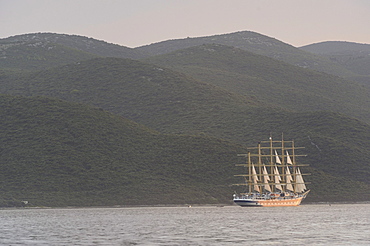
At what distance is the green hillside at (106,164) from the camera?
145750 millimetres

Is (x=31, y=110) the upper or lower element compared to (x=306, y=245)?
upper

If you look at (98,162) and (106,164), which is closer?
(98,162)

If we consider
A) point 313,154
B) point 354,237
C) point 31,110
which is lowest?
point 354,237

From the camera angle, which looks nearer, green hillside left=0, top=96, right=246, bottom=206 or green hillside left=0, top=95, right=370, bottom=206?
green hillside left=0, top=96, right=246, bottom=206

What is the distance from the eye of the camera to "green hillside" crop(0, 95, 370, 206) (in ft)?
478

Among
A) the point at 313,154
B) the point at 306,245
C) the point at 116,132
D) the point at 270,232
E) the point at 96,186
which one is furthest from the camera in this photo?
the point at 313,154

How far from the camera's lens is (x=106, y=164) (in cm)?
15588

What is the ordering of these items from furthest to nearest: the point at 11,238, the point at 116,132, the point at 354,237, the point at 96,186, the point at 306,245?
the point at 116,132
the point at 96,186
the point at 11,238
the point at 354,237
the point at 306,245

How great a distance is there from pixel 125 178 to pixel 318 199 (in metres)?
44.5

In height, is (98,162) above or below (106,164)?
above

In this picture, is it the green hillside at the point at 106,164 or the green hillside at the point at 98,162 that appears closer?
the green hillside at the point at 98,162

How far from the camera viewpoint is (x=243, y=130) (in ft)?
645

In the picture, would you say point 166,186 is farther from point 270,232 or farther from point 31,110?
point 270,232

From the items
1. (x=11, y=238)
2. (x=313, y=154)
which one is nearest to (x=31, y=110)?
(x=313, y=154)
